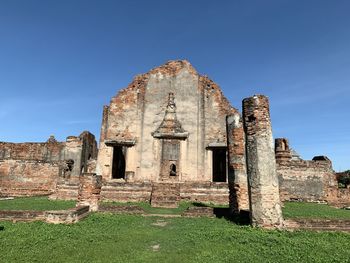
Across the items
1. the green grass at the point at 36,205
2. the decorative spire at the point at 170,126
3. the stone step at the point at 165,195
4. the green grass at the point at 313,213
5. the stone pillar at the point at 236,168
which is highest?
the decorative spire at the point at 170,126

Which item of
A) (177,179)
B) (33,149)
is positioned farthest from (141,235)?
(33,149)

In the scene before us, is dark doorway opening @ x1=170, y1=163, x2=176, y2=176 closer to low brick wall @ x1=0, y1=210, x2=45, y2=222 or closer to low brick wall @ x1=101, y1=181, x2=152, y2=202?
low brick wall @ x1=101, y1=181, x2=152, y2=202

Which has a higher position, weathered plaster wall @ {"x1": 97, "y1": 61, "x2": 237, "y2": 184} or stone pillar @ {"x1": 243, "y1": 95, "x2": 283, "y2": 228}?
weathered plaster wall @ {"x1": 97, "y1": 61, "x2": 237, "y2": 184}

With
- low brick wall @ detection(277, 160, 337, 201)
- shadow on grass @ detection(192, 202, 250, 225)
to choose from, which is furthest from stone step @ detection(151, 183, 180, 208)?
low brick wall @ detection(277, 160, 337, 201)

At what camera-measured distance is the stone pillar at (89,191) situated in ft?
39.4

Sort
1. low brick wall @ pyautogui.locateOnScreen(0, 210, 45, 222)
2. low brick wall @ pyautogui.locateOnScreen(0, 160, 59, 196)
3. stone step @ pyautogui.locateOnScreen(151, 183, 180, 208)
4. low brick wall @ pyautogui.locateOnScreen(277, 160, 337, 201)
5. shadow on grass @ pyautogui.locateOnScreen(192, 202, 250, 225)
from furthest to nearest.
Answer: low brick wall @ pyautogui.locateOnScreen(0, 160, 59, 196)
low brick wall @ pyautogui.locateOnScreen(277, 160, 337, 201)
stone step @ pyautogui.locateOnScreen(151, 183, 180, 208)
shadow on grass @ pyautogui.locateOnScreen(192, 202, 250, 225)
low brick wall @ pyautogui.locateOnScreen(0, 210, 45, 222)

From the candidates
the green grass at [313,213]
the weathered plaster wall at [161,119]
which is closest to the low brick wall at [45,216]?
the green grass at [313,213]

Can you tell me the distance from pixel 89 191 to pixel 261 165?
7187mm

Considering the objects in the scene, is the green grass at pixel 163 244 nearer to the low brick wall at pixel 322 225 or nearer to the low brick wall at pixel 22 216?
the low brick wall at pixel 322 225

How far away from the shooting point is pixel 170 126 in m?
21.3

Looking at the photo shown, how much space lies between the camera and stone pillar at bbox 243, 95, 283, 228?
28.4 ft

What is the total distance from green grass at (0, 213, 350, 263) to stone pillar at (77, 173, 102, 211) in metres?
2.99

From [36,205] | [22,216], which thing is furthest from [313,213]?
[36,205]

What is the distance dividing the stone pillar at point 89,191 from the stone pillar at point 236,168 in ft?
18.9
